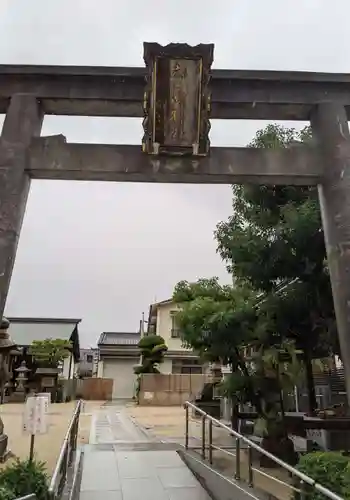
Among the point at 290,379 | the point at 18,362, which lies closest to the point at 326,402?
the point at 290,379

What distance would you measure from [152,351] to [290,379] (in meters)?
20.9

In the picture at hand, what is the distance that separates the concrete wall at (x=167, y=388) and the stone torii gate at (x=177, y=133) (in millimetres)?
22175

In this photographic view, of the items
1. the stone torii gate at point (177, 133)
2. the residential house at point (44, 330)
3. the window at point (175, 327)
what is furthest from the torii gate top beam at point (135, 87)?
the residential house at point (44, 330)

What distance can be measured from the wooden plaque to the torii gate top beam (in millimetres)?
363

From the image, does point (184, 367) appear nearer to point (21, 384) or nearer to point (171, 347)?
point (171, 347)

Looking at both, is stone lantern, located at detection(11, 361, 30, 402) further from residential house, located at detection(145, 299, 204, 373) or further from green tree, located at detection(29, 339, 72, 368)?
residential house, located at detection(145, 299, 204, 373)

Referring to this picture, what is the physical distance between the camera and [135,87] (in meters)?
6.92

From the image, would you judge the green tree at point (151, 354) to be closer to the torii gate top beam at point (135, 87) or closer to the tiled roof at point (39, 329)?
the tiled roof at point (39, 329)

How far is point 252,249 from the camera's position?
920cm

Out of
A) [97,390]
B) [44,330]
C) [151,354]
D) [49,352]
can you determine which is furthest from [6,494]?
[44,330]

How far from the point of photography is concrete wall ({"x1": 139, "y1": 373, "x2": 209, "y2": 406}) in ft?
89.2

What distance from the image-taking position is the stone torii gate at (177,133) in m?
6.41

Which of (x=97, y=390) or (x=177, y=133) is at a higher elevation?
(x=177, y=133)

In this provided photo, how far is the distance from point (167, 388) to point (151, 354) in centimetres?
277
